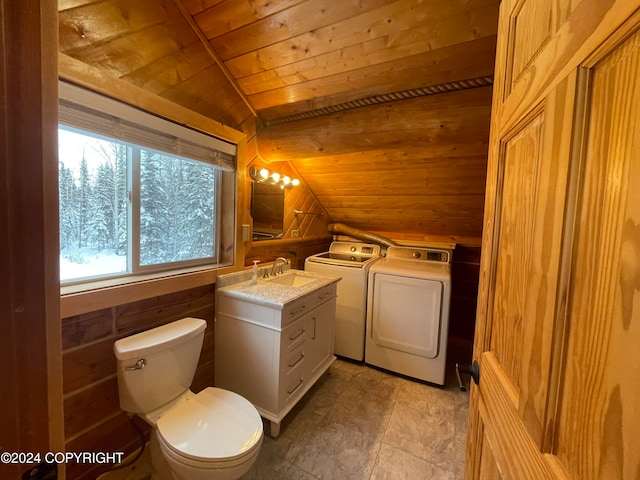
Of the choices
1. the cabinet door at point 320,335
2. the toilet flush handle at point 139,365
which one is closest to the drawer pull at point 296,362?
the cabinet door at point 320,335

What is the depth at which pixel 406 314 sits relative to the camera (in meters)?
2.45

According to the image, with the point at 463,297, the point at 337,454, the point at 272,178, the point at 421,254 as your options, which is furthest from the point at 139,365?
the point at 463,297

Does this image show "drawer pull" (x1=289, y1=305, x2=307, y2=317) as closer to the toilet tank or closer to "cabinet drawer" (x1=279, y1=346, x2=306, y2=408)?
"cabinet drawer" (x1=279, y1=346, x2=306, y2=408)

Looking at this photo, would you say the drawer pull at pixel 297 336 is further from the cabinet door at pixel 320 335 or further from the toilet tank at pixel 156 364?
the toilet tank at pixel 156 364

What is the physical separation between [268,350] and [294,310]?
0.29 metres

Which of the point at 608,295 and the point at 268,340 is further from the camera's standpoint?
the point at 268,340

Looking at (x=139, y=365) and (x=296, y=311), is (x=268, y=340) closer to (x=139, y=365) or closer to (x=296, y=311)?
(x=296, y=311)

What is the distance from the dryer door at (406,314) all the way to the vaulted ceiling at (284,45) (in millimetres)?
1508

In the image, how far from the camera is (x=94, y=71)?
1.23m

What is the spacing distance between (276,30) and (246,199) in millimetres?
1114

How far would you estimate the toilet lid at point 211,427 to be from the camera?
3.77ft

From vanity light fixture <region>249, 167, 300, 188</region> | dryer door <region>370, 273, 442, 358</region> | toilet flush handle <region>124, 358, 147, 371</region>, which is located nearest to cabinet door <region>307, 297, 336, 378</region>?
dryer door <region>370, 273, 442, 358</region>

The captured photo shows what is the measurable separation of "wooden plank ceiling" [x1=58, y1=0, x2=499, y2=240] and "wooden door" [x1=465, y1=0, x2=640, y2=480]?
0.88m

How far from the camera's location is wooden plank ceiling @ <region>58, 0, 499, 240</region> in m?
1.30
